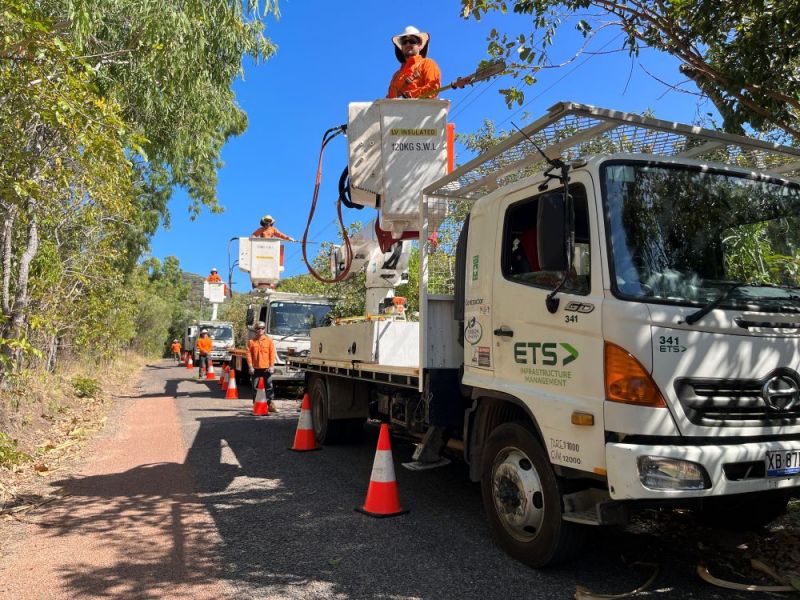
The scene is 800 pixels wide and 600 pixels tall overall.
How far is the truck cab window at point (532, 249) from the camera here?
370 centimetres

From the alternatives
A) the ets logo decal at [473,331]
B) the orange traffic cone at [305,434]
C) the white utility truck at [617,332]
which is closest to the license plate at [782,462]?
the white utility truck at [617,332]

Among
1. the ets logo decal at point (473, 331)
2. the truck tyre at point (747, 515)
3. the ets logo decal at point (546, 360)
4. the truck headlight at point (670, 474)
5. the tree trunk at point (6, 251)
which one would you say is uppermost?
the tree trunk at point (6, 251)

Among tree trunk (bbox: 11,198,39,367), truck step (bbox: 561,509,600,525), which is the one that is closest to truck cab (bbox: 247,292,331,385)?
tree trunk (bbox: 11,198,39,367)

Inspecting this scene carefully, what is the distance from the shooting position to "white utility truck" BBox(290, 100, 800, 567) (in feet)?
10.8

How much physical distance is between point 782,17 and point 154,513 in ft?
21.8

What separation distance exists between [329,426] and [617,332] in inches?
220

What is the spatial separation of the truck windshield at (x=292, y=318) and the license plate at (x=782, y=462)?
13136 mm

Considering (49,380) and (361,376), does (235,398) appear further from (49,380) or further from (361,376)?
(361,376)

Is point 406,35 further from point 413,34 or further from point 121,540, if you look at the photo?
point 121,540

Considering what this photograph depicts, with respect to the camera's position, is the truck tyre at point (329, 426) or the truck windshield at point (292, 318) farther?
the truck windshield at point (292, 318)

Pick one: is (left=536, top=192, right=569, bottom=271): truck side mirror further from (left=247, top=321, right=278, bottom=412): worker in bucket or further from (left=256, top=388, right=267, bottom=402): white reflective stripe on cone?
(left=247, top=321, right=278, bottom=412): worker in bucket

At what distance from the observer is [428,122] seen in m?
6.36

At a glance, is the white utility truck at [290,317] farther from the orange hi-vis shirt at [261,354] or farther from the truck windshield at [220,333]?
the truck windshield at [220,333]

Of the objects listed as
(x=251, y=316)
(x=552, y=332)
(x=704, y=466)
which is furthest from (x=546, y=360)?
(x=251, y=316)
